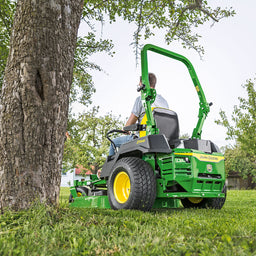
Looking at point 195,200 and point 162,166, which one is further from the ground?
point 162,166

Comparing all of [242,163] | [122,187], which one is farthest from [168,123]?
[242,163]

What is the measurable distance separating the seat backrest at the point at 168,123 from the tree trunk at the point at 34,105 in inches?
70.0

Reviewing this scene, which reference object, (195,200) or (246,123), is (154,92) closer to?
(195,200)

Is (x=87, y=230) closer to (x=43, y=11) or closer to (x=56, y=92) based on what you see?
(x=56, y=92)

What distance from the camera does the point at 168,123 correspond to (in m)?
4.89

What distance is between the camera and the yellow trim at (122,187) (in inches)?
184

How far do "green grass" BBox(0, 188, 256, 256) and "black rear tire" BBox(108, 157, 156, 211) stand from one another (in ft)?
3.03

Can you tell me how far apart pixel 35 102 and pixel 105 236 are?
1537mm

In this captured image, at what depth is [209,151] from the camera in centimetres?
477

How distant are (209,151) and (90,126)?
24124 mm

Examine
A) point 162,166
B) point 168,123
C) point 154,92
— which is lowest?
point 162,166

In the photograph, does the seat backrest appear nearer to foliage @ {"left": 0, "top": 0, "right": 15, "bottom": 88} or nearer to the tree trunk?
the tree trunk

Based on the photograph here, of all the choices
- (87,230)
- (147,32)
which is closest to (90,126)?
(147,32)

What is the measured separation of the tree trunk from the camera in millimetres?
3084
